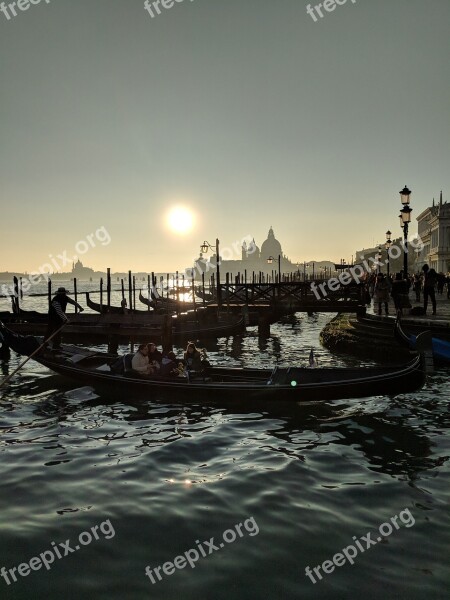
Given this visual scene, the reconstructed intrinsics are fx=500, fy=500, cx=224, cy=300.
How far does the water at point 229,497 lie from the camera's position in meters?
4.38

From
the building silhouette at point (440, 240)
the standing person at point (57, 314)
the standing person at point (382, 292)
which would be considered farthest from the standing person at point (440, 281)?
the building silhouette at point (440, 240)

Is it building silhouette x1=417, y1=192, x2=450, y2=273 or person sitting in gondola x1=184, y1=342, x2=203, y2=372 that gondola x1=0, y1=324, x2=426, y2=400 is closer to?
person sitting in gondola x1=184, y1=342, x2=203, y2=372

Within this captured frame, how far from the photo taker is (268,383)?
9.92 meters

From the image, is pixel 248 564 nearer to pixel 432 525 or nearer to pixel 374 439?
pixel 432 525

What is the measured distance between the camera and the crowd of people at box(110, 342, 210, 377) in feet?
35.8

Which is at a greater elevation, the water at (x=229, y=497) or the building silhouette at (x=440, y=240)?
the building silhouette at (x=440, y=240)

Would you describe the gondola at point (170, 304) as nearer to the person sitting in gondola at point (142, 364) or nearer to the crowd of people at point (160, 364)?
the crowd of people at point (160, 364)

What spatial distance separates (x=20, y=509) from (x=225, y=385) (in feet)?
16.5

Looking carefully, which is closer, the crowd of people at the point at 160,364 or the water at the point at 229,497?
the water at the point at 229,497

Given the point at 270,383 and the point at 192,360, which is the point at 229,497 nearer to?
the point at 270,383

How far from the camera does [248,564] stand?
4586 millimetres

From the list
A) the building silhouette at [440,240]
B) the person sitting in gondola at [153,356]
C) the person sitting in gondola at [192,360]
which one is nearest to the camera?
the person sitting in gondola at [192,360]

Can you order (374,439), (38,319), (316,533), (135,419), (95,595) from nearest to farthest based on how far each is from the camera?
(95,595)
(316,533)
(374,439)
(135,419)
(38,319)

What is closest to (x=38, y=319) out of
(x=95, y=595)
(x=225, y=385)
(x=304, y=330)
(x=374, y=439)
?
(x=304, y=330)
